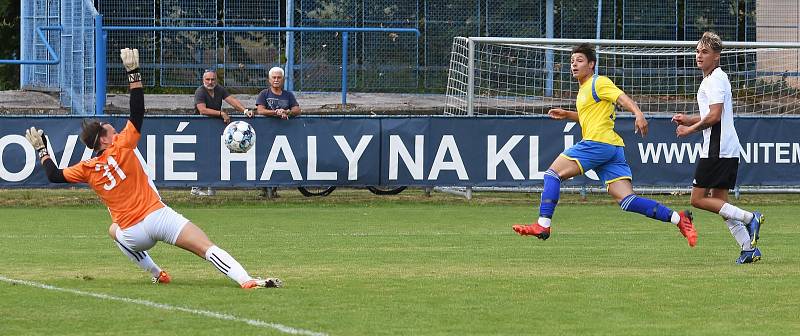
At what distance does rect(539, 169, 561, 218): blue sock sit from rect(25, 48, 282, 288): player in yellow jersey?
3088mm

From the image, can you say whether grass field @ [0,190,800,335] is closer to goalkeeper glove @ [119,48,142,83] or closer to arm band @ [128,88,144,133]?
arm band @ [128,88,144,133]

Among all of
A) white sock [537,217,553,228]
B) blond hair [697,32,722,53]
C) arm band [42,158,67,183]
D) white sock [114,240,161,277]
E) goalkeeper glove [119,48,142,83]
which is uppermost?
blond hair [697,32,722,53]

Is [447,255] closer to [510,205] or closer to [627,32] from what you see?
[510,205]

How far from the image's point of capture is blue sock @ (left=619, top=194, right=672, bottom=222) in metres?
12.2

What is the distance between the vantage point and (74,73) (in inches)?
928

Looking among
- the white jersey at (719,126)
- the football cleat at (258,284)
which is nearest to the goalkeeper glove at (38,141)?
the football cleat at (258,284)

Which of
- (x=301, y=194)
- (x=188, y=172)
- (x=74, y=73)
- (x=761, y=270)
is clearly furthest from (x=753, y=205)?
(x=74, y=73)

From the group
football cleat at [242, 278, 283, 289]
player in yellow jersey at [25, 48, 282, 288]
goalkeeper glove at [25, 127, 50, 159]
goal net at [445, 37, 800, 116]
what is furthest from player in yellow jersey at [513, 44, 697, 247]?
goal net at [445, 37, 800, 116]

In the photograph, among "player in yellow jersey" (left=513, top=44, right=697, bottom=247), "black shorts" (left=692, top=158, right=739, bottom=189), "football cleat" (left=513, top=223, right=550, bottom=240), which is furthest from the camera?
"player in yellow jersey" (left=513, top=44, right=697, bottom=247)

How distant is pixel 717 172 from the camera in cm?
1224

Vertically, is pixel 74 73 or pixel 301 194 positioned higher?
pixel 74 73

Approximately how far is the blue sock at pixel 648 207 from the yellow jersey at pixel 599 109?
0.56 metres

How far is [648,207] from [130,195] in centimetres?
475

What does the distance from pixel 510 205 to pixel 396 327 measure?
1297cm
